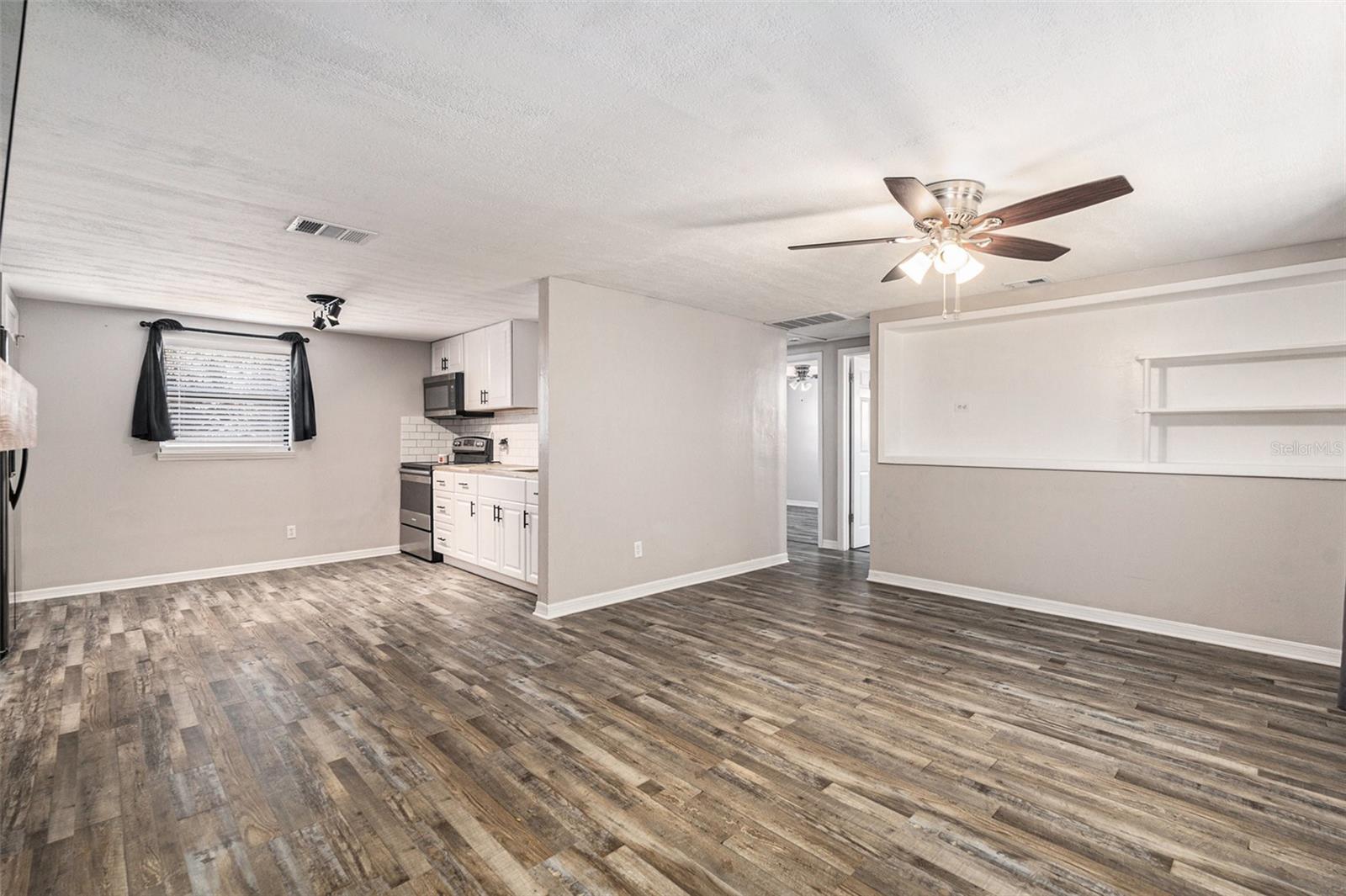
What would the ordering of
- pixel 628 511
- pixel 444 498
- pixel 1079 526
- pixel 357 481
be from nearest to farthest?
pixel 1079 526 → pixel 628 511 → pixel 444 498 → pixel 357 481

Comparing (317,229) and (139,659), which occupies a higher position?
(317,229)

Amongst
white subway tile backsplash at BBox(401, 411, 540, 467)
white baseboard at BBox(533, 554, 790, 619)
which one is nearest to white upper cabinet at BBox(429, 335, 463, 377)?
white subway tile backsplash at BBox(401, 411, 540, 467)

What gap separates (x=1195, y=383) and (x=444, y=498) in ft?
19.3

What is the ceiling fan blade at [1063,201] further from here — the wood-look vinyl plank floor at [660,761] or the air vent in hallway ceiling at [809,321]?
the air vent in hallway ceiling at [809,321]

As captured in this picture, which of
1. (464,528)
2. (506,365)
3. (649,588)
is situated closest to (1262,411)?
(649,588)

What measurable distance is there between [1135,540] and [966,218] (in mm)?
2721

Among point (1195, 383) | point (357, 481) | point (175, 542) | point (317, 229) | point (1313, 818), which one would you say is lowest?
point (1313, 818)

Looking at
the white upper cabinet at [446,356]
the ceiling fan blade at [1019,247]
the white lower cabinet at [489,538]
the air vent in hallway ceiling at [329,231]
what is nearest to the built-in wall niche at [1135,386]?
the ceiling fan blade at [1019,247]

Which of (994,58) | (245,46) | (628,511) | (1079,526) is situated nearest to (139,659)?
(628,511)

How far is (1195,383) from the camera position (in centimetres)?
423

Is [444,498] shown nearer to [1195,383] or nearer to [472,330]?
[472,330]

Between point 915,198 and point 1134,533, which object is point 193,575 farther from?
point 1134,533

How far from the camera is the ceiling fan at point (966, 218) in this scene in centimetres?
245

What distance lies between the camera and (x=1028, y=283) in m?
4.62
